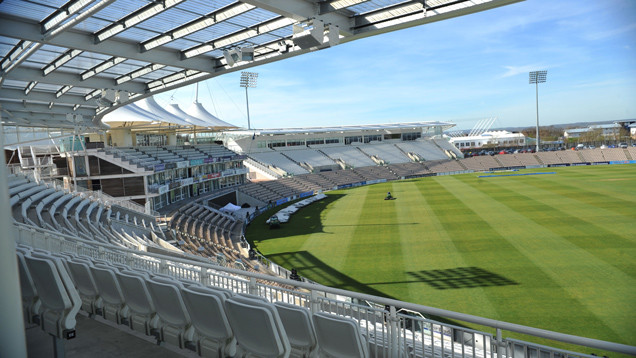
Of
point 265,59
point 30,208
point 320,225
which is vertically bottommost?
point 320,225

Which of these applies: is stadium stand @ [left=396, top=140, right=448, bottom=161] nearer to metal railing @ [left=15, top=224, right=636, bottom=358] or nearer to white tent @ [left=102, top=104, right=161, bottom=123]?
white tent @ [left=102, top=104, right=161, bottom=123]

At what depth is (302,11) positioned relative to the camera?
9.40 m

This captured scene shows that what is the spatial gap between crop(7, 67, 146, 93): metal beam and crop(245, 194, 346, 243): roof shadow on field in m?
12.3

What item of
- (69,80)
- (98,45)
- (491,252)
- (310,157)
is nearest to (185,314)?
(98,45)

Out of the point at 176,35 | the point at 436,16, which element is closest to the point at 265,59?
the point at 176,35

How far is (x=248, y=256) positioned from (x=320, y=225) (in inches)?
346

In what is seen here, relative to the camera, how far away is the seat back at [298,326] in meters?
3.78

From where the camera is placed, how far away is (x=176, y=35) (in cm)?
1190

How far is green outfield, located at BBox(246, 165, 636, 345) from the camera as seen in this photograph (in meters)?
14.0

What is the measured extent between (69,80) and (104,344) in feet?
46.6

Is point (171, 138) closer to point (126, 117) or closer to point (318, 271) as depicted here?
point (126, 117)

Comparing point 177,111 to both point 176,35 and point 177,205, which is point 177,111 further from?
point 176,35

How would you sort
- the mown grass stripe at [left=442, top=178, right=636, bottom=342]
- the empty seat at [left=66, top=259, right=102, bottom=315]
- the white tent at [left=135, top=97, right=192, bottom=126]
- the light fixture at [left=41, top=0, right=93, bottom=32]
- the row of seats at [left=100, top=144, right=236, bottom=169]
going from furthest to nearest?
the white tent at [left=135, top=97, right=192, bottom=126]
the row of seats at [left=100, top=144, right=236, bottom=169]
the mown grass stripe at [left=442, top=178, right=636, bottom=342]
the light fixture at [left=41, top=0, right=93, bottom=32]
the empty seat at [left=66, top=259, right=102, bottom=315]

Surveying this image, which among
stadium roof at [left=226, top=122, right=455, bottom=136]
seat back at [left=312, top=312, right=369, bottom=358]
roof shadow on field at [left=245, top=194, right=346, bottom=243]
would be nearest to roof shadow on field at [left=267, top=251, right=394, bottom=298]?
roof shadow on field at [left=245, top=194, right=346, bottom=243]
